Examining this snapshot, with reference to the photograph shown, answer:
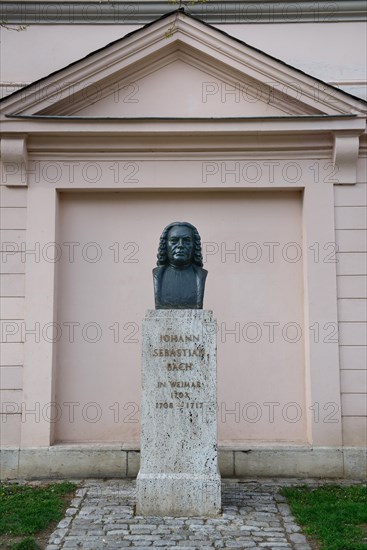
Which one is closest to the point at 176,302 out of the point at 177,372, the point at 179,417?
the point at 177,372

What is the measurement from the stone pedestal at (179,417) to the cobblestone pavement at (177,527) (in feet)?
0.73

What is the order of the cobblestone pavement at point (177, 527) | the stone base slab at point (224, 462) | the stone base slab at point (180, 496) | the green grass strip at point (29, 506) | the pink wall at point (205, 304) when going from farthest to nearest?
the pink wall at point (205, 304) < the stone base slab at point (224, 462) < the stone base slab at point (180, 496) < the green grass strip at point (29, 506) < the cobblestone pavement at point (177, 527)

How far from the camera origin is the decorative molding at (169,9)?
29.3ft

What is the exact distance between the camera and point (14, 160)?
26.3ft

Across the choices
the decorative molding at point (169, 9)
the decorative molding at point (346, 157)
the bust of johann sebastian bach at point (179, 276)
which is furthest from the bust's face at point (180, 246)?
the decorative molding at point (169, 9)

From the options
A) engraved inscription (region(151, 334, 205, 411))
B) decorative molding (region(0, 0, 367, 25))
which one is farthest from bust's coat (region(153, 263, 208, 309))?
decorative molding (region(0, 0, 367, 25))

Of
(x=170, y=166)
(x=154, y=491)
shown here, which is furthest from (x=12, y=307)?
(x=154, y=491)

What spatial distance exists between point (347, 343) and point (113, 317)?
330 centimetres

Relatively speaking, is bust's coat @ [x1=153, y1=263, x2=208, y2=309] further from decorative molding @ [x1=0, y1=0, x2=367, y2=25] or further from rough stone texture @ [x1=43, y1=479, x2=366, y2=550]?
decorative molding @ [x1=0, y1=0, x2=367, y2=25]

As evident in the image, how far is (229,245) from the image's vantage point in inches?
329

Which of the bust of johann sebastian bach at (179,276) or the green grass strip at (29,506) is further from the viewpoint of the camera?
the bust of johann sebastian bach at (179,276)

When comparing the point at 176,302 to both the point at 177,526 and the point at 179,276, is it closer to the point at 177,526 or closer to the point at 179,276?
the point at 179,276

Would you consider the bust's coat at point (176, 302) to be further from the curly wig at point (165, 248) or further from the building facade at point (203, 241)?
the building facade at point (203, 241)

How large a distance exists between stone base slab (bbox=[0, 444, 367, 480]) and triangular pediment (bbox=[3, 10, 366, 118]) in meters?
4.58
